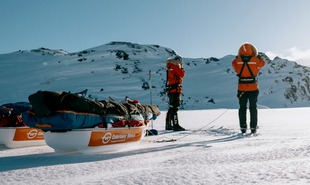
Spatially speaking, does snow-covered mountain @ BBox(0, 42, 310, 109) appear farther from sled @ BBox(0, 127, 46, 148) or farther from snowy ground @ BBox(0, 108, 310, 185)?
snowy ground @ BBox(0, 108, 310, 185)

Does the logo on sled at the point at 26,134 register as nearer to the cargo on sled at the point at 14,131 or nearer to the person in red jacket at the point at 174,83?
the cargo on sled at the point at 14,131

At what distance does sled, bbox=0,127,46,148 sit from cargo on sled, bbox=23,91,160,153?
1013 mm

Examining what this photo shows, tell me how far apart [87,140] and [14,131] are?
5.52ft

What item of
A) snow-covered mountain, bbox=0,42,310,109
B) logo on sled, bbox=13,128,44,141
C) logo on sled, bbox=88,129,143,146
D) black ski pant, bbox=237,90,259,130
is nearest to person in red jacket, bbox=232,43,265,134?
black ski pant, bbox=237,90,259,130

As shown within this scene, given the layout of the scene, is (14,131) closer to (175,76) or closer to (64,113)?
(64,113)

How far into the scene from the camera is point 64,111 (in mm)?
3725

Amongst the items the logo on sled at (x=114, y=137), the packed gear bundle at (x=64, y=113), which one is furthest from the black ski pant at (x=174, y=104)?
the packed gear bundle at (x=64, y=113)

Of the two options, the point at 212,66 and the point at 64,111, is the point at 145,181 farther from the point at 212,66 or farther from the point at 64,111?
the point at 212,66

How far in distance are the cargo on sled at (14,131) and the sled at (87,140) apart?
1.21 meters

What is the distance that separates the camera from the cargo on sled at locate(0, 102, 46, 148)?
191 inches

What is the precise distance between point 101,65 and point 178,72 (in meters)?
74.0

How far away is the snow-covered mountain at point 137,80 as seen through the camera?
5362 cm

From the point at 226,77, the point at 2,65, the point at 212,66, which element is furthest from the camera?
the point at 212,66

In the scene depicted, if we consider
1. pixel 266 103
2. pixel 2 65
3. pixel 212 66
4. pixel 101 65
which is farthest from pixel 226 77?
pixel 2 65
